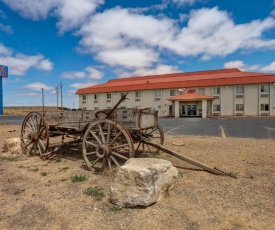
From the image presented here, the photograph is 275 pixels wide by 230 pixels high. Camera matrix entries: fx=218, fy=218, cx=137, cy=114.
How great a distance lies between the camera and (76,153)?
8070 mm

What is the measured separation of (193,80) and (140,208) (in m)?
38.2

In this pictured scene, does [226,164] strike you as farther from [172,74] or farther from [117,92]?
[172,74]

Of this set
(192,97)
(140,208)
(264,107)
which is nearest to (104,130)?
(140,208)

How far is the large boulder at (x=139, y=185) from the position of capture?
12.1 ft

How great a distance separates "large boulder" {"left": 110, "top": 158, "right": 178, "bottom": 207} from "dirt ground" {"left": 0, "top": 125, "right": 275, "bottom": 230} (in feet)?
0.45

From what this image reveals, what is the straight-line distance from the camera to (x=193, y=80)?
3969 centimetres

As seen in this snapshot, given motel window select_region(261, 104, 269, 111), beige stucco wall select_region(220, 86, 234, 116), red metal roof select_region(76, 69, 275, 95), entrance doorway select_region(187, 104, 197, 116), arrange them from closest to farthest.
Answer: motel window select_region(261, 104, 269, 111)
red metal roof select_region(76, 69, 275, 95)
beige stucco wall select_region(220, 86, 234, 116)
entrance doorway select_region(187, 104, 197, 116)

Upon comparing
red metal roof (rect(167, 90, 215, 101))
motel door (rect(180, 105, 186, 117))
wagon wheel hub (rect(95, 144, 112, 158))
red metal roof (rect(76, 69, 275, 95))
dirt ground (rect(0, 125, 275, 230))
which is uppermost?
red metal roof (rect(76, 69, 275, 95))

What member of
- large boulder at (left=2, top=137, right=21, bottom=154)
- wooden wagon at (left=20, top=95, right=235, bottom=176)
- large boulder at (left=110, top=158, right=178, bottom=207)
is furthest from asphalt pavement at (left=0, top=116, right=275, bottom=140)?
large boulder at (left=110, top=158, right=178, bottom=207)

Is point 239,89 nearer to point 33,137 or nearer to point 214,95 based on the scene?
point 214,95

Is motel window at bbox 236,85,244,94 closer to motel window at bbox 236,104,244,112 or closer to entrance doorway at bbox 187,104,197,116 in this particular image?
motel window at bbox 236,104,244,112

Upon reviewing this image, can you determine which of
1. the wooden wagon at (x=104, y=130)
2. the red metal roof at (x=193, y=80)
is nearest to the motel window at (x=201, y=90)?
the red metal roof at (x=193, y=80)

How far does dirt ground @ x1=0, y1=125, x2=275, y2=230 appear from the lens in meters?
3.29

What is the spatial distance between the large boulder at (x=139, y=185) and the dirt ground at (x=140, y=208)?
0.14 m
